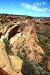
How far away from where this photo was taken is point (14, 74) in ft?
46.5

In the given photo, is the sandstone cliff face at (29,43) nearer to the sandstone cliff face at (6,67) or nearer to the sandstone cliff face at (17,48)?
the sandstone cliff face at (17,48)

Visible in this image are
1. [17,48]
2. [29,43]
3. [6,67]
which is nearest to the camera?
[6,67]

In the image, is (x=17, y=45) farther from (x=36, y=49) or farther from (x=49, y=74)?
(x=49, y=74)

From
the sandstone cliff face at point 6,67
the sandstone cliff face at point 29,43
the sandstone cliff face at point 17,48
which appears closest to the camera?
the sandstone cliff face at point 6,67

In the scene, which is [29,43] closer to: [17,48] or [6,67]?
[17,48]

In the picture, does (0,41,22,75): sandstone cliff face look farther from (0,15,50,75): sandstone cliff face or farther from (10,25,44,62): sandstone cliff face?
(10,25,44,62): sandstone cliff face

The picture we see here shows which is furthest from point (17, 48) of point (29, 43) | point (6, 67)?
point (6, 67)

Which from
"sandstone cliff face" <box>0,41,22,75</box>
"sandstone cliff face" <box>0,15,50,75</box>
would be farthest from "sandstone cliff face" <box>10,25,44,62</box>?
"sandstone cliff face" <box>0,41,22,75</box>

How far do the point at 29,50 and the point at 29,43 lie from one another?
5.55 ft

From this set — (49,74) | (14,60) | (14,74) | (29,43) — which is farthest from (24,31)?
(14,74)

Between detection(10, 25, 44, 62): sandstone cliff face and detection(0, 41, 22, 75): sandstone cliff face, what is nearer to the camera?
detection(0, 41, 22, 75): sandstone cliff face

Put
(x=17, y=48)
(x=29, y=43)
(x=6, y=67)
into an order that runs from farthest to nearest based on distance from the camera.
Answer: (x=29, y=43)
(x=17, y=48)
(x=6, y=67)

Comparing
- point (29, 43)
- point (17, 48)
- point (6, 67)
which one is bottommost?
point (17, 48)

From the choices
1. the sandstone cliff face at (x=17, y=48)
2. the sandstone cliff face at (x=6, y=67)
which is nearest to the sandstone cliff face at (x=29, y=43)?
the sandstone cliff face at (x=17, y=48)
